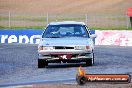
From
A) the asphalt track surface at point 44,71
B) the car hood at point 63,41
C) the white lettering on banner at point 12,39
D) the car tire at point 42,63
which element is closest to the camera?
the asphalt track surface at point 44,71

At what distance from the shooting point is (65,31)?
2167 centimetres

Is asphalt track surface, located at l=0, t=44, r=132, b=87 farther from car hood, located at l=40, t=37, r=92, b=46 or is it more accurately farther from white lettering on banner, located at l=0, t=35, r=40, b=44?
white lettering on banner, located at l=0, t=35, r=40, b=44

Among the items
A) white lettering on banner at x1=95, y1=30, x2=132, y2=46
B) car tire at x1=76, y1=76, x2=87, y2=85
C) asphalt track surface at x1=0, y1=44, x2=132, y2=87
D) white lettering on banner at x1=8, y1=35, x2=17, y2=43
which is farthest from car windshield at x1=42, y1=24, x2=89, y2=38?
white lettering on banner at x1=8, y1=35, x2=17, y2=43

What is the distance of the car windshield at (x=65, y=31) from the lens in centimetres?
2144

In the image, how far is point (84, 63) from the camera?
2225cm

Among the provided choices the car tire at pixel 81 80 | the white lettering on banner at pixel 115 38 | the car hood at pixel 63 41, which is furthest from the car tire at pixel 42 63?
the white lettering on banner at pixel 115 38

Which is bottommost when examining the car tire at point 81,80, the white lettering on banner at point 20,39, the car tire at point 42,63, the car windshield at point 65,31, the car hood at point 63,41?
the car tire at point 81,80

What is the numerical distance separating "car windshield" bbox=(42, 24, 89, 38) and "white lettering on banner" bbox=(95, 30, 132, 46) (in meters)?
16.3

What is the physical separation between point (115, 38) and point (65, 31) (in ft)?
56.8

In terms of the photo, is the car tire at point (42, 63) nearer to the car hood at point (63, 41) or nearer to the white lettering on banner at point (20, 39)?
the car hood at point (63, 41)

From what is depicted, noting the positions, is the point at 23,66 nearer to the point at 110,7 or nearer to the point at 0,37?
the point at 0,37

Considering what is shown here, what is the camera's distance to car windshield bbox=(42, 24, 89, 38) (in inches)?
844

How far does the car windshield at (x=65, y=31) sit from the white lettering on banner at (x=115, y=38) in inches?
643

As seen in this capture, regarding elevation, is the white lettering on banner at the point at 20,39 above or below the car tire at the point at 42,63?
above
